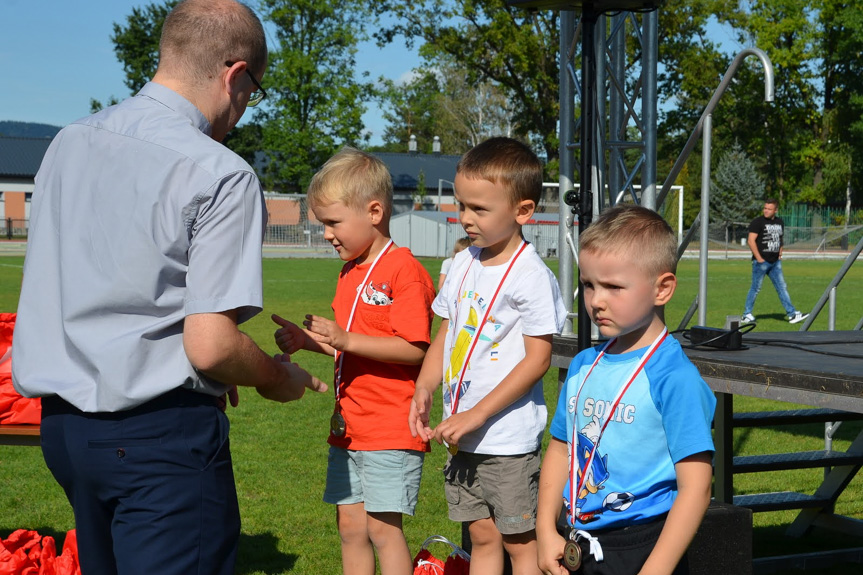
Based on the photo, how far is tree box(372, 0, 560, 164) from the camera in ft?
133

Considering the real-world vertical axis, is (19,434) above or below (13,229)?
above

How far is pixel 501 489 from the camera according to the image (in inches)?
128

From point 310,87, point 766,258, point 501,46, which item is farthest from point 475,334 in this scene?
point 310,87

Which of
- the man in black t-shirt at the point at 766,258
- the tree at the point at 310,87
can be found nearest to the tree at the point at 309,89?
the tree at the point at 310,87

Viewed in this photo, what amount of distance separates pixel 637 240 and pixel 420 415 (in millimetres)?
1172

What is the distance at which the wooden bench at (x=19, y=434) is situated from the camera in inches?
160

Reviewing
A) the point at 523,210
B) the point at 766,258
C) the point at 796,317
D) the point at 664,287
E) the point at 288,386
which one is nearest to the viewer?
the point at 664,287

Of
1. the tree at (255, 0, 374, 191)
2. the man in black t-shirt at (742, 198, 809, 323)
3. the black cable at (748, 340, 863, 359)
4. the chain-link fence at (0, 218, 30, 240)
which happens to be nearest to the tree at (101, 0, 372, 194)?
the tree at (255, 0, 374, 191)

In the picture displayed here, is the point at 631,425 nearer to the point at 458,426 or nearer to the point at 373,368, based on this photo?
the point at 458,426

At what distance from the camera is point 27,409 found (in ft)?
13.4

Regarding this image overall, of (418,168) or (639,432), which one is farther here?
(418,168)

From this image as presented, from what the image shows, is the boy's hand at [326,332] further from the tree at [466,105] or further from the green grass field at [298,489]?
the tree at [466,105]

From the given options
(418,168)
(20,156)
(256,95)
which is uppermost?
(20,156)

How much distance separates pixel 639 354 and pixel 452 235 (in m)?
44.7
